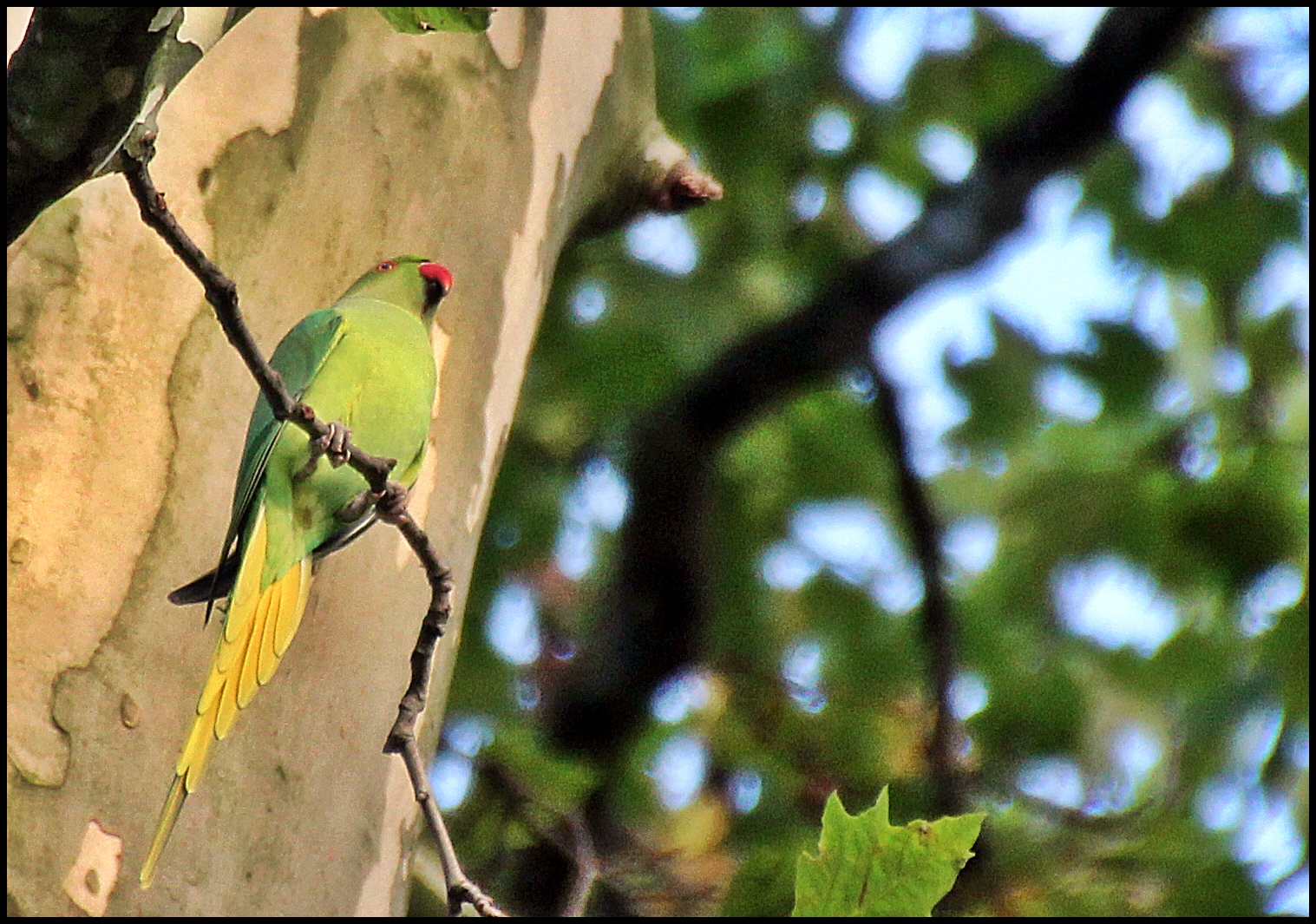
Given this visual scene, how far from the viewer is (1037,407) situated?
3916 millimetres

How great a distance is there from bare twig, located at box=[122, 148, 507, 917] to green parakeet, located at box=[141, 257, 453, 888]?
6 cm

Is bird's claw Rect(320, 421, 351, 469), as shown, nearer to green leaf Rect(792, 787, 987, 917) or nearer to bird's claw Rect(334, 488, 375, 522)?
bird's claw Rect(334, 488, 375, 522)

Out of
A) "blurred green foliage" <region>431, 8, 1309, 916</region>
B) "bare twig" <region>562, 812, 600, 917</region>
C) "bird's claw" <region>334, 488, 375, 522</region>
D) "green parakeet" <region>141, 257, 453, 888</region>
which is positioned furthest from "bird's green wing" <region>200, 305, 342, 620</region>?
"blurred green foliage" <region>431, 8, 1309, 916</region>

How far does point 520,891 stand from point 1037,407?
7.26 feet

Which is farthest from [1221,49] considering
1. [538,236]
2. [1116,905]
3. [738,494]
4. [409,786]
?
[409,786]

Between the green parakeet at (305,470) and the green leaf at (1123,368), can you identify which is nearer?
the green parakeet at (305,470)

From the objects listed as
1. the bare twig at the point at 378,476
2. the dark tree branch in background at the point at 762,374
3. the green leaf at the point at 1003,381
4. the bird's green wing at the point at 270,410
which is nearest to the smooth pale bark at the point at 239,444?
the bird's green wing at the point at 270,410

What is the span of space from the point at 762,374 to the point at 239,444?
1.82 m

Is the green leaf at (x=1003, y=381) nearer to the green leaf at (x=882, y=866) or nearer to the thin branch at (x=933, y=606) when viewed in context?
the thin branch at (x=933, y=606)

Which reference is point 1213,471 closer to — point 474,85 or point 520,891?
Answer: point 520,891

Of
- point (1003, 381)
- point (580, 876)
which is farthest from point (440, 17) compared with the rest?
point (1003, 381)

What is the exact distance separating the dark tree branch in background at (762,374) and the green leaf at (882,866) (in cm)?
217

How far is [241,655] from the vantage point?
4.19ft

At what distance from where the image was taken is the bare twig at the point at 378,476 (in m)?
0.87
